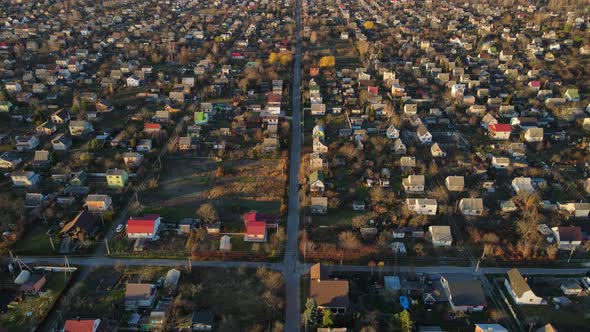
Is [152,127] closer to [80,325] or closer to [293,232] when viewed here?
[293,232]

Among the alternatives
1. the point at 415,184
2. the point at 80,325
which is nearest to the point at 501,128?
the point at 415,184

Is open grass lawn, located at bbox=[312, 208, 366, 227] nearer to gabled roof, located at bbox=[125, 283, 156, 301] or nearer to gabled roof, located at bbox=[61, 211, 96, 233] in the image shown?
gabled roof, located at bbox=[125, 283, 156, 301]

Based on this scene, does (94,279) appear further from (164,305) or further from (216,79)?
(216,79)

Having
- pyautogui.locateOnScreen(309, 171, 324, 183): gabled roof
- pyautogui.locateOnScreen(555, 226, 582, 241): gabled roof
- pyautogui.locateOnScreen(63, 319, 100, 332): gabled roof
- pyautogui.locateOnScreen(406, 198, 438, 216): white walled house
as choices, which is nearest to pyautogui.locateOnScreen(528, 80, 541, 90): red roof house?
pyautogui.locateOnScreen(555, 226, 582, 241): gabled roof

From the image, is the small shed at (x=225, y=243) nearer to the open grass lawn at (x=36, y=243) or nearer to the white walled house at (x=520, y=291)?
the open grass lawn at (x=36, y=243)

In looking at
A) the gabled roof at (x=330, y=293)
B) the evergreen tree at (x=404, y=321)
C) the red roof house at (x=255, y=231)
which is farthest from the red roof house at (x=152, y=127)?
the evergreen tree at (x=404, y=321)
